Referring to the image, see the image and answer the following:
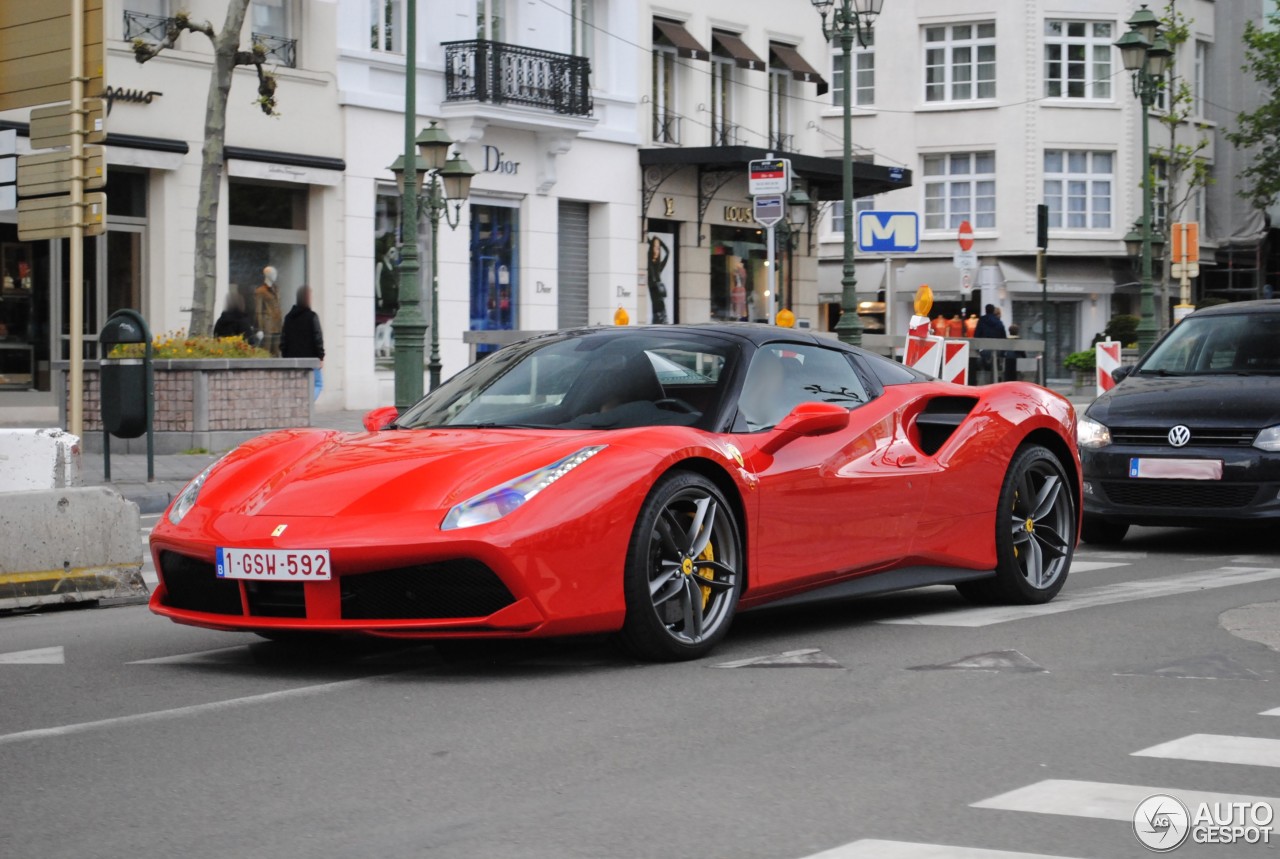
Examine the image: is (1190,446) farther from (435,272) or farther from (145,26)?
(435,272)

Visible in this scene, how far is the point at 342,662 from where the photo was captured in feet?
23.5

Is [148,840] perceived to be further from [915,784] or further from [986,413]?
[986,413]

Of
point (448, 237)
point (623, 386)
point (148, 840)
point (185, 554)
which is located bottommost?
point (148, 840)

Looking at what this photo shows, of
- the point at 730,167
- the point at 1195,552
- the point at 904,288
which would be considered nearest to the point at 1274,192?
the point at 904,288

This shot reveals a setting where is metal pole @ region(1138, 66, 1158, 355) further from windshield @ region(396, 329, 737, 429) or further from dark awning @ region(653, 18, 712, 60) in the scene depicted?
windshield @ region(396, 329, 737, 429)

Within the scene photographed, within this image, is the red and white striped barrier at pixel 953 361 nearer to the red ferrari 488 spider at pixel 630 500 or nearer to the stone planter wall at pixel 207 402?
the stone planter wall at pixel 207 402

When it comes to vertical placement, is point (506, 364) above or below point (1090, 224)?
below

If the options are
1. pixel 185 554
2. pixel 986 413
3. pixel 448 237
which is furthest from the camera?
pixel 448 237

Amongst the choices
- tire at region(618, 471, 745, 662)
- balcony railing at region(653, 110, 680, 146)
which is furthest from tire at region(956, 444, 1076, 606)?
balcony railing at region(653, 110, 680, 146)

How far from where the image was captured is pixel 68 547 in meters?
9.19

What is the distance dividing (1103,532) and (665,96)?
27555mm

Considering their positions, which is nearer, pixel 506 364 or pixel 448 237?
pixel 506 364

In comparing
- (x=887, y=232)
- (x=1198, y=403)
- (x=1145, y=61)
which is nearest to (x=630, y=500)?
(x=1198, y=403)

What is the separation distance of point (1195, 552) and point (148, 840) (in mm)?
8380
